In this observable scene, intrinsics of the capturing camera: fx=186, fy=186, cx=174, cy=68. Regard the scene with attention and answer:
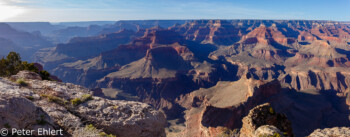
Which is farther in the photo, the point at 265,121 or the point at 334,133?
the point at 265,121

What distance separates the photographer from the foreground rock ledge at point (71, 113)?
7.34 m

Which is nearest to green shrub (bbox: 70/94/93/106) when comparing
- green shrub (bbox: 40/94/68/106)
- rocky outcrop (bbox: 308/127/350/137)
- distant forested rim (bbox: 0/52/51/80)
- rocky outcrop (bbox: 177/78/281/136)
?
green shrub (bbox: 40/94/68/106)

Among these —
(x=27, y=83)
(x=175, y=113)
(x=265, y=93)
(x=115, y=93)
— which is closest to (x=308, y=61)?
(x=265, y=93)

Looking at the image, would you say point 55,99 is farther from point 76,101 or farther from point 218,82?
point 218,82

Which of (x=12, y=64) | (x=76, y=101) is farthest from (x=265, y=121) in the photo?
(x=12, y=64)

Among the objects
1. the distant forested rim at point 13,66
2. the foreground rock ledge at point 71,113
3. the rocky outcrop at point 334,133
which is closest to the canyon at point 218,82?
the rocky outcrop at point 334,133

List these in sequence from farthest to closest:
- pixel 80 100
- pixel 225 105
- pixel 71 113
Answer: pixel 225 105 → pixel 80 100 → pixel 71 113

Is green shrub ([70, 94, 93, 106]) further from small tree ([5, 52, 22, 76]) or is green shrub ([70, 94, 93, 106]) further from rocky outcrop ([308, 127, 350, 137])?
small tree ([5, 52, 22, 76])

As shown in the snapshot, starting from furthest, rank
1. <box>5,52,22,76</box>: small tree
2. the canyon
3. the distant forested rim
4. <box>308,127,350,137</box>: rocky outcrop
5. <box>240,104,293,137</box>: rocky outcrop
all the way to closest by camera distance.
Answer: the canyon → <box>5,52,22,76</box>: small tree → the distant forested rim → <box>240,104,293,137</box>: rocky outcrop → <box>308,127,350,137</box>: rocky outcrop

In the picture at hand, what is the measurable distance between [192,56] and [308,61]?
85.6m

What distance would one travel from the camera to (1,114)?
6.64 meters

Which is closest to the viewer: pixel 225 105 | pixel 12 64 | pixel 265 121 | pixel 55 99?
pixel 55 99

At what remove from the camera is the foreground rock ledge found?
24.1 feet

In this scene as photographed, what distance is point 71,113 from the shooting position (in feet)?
34.0
